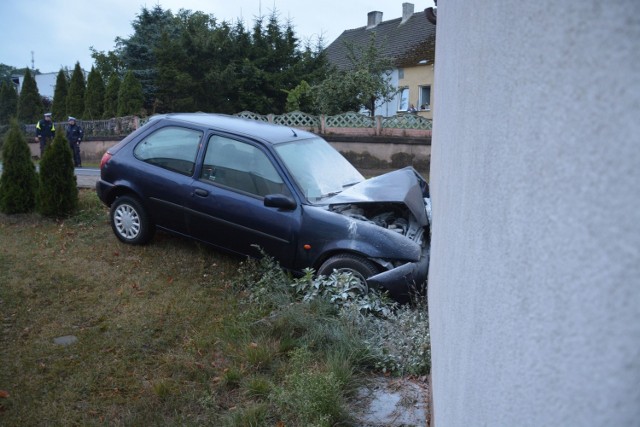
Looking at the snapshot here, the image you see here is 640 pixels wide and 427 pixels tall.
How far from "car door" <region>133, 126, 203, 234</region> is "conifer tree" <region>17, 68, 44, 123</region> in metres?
25.9

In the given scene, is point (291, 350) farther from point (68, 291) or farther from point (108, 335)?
point (68, 291)

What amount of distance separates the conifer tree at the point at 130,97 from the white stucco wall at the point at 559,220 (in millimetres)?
Answer: 23457

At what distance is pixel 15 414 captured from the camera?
150 inches

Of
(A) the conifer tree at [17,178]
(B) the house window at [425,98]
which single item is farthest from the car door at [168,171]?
(B) the house window at [425,98]

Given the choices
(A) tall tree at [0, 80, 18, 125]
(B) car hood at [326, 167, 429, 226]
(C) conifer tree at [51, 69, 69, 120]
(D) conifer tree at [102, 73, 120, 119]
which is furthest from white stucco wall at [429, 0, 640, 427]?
(A) tall tree at [0, 80, 18, 125]

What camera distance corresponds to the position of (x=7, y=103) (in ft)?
104

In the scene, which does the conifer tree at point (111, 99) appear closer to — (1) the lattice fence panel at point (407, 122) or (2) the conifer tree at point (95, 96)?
(2) the conifer tree at point (95, 96)

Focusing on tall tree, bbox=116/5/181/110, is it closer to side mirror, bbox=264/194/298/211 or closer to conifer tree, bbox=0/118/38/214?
conifer tree, bbox=0/118/38/214

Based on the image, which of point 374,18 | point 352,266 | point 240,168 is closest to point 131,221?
point 240,168

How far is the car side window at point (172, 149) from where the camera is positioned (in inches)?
265

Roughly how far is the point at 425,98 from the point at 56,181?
23.0 m

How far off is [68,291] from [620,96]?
6.44 metres

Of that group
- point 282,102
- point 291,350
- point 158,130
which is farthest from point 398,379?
point 282,102

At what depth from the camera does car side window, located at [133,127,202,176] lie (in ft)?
22.0
